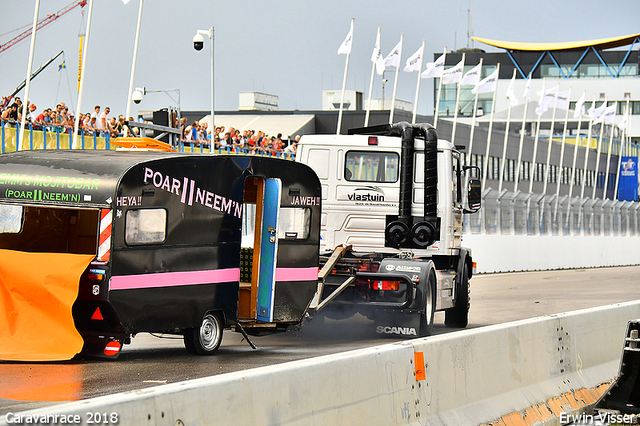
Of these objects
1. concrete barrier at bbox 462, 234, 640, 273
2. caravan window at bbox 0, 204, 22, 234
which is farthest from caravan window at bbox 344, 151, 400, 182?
concrete barrier at bbox 462, 234, 640, 273

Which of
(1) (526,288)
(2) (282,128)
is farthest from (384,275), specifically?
(2) (282,128)

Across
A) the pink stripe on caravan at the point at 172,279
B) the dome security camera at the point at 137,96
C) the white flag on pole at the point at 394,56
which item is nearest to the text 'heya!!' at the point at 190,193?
the pink stripe on caravan at the point at 172,279

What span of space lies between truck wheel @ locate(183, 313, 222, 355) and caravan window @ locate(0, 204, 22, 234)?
Result: 2.44 metres

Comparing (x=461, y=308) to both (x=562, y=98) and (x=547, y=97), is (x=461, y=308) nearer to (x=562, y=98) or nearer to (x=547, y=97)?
(x=547, y=97)

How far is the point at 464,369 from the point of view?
7.34 metres

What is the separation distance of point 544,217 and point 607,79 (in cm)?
7348

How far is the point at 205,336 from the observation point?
11773mm

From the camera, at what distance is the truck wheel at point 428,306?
1414 centimetres

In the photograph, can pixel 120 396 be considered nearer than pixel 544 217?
Yes

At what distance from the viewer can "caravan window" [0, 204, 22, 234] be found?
11695 mm

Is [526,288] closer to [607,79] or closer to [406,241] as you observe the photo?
[406,241]

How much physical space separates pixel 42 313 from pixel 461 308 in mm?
8090

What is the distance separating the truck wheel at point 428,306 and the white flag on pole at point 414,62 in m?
30.0

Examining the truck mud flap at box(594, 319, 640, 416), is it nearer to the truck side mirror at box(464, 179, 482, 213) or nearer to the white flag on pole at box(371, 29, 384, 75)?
the truck side mirror at box(464, 179, 482, 213)
